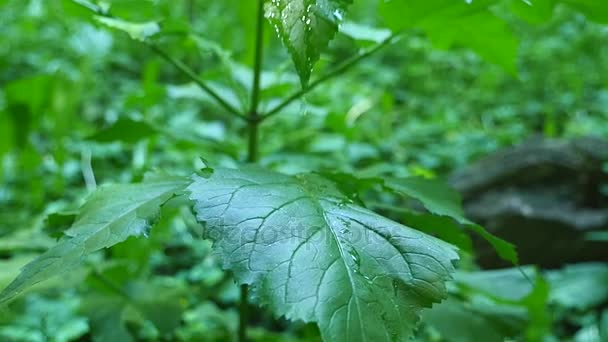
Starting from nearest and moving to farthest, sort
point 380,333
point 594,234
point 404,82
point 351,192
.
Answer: point 380,333 → point 351,192 → point 594,234 → point 404,82

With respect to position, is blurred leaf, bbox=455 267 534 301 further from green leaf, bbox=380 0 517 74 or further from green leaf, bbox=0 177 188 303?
green leaf, bbox=0 177 188 303

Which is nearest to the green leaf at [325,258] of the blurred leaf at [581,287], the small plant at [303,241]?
the small plant at [303,241]

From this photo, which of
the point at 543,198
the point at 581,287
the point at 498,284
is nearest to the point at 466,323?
the point at 498,284

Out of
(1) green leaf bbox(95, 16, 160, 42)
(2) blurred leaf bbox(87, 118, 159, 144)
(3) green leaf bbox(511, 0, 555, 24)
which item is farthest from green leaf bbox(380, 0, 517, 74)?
(2) blurred leaf bbox(87, 118, 159, 144)

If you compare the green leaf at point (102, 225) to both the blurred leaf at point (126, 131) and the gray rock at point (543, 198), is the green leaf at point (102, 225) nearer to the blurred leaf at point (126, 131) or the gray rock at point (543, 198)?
the blurred leaf at point (126, 131)

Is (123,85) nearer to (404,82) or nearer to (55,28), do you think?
(55,28)

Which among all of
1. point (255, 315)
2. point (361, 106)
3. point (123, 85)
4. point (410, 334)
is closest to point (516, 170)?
point (361, 106)
